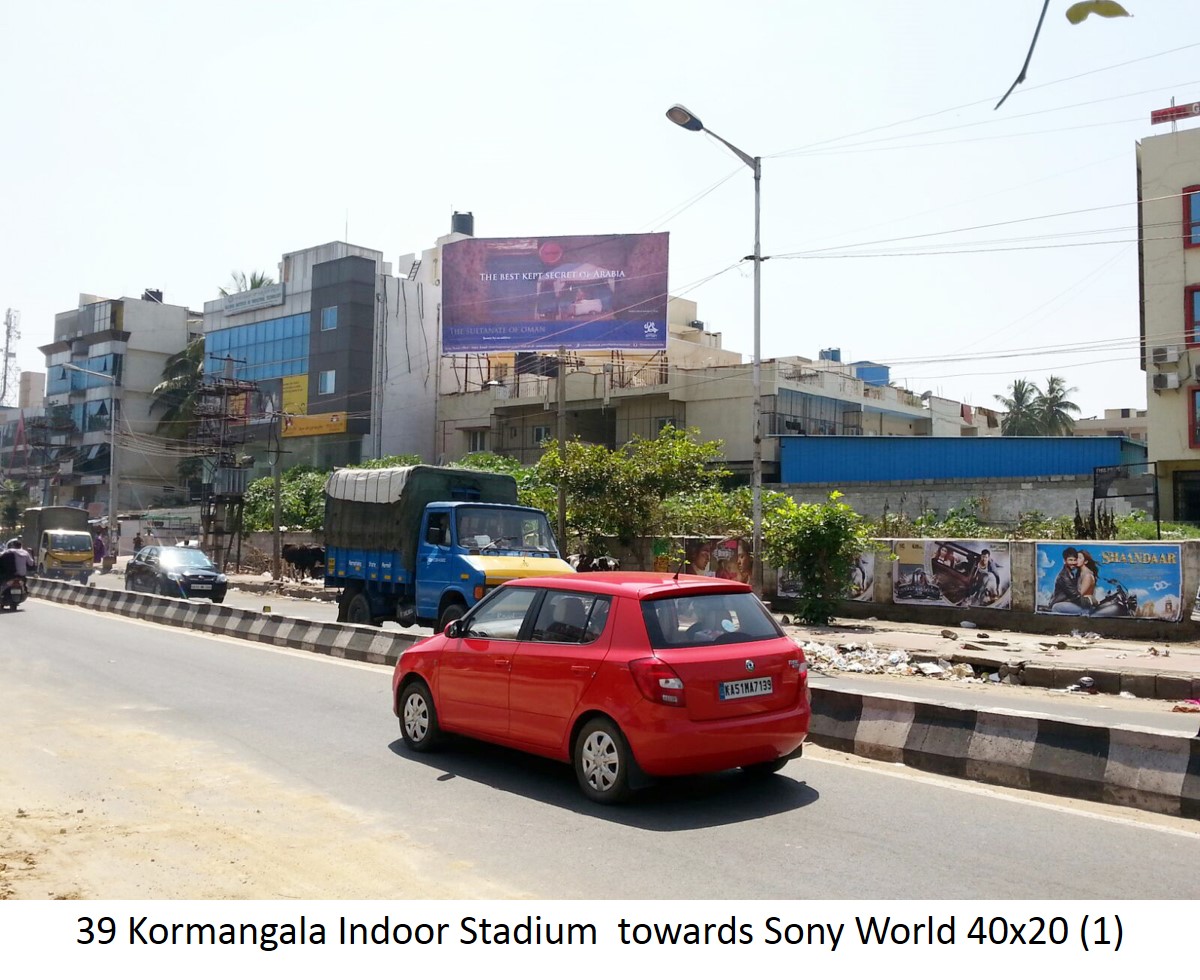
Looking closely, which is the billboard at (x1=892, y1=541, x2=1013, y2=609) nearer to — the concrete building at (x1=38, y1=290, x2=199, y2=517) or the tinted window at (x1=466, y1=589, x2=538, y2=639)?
the tinted window at (x1=466, y1=589, x2=538, y2=639)

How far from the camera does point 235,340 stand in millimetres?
67750

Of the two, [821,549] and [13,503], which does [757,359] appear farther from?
[13,503]

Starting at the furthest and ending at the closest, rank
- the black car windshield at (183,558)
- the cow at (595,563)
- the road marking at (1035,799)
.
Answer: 1. the black car windshield at (183,558)
2. the cow at (595,563)
3. the road marking at (1035,799)

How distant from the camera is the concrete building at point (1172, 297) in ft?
109

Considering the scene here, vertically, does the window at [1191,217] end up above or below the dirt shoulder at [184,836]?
above

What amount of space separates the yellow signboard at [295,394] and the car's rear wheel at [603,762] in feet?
189

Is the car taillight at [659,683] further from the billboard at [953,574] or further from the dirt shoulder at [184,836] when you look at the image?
the billboard at [953,574]

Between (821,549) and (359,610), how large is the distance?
9365mm

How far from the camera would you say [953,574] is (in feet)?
71.3

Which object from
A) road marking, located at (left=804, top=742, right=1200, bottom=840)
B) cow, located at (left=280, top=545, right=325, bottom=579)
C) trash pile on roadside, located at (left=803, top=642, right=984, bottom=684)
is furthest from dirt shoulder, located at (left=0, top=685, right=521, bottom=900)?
cow, located at (left=280, top=545, right=325, bottom=579)

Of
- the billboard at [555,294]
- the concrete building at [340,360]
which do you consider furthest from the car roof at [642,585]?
the concrete building at [340,360]

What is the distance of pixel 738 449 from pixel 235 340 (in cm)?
3700

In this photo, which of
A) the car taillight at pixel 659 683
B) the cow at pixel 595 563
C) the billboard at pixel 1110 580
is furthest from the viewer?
the cow at pixel 595 563
